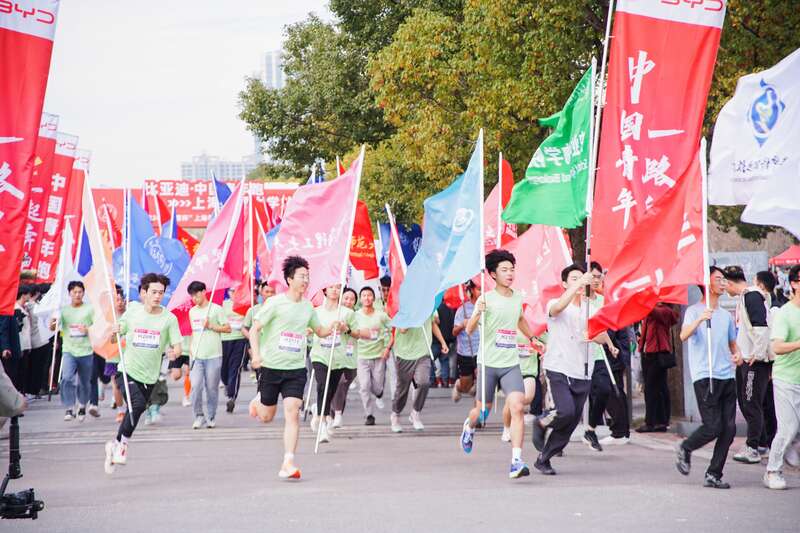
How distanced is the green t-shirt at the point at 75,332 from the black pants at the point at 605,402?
745cm

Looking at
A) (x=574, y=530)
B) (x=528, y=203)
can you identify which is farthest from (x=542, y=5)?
(x=574, y=530)

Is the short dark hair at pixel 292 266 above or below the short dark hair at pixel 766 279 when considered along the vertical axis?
below

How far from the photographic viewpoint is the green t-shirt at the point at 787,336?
9.44 m

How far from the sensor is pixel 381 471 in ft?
36.3

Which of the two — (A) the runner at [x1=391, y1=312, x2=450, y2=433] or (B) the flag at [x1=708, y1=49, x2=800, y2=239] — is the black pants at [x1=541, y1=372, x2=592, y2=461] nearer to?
(B) the flag at [x1=708, y1=49, x2=800, y2=239]

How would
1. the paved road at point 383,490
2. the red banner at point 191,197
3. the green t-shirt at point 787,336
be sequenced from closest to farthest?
the paved road at point 383,490 < the green t-shirt at point 787,336 < the red banner at point 191,197

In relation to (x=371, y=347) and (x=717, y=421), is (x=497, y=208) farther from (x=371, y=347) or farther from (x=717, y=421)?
(x=717, y=421)

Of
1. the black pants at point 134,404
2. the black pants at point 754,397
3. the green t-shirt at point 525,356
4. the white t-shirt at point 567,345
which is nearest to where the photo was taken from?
the white t-shirt at point 567,345

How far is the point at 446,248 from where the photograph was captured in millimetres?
13156

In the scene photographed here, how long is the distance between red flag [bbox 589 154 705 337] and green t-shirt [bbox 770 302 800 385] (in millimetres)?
690

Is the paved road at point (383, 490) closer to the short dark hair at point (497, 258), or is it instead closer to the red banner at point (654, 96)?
the short dark hair at point (497, 258)

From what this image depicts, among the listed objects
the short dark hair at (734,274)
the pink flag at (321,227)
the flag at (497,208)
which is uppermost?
the flag at (497,208)

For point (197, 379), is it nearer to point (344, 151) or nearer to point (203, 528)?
point (203, 528)

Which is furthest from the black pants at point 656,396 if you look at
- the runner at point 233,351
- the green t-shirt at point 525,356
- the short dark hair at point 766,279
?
the runner at point 233,351
